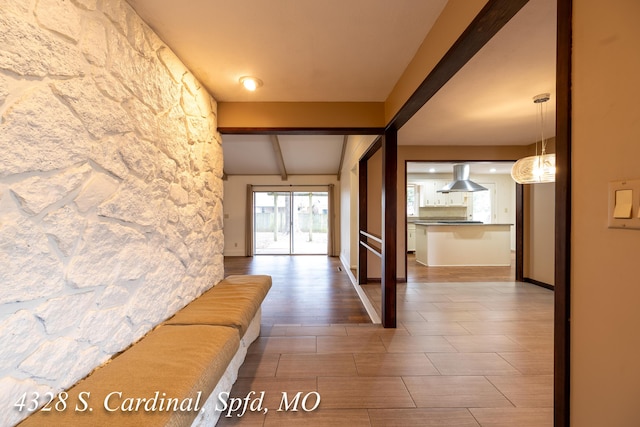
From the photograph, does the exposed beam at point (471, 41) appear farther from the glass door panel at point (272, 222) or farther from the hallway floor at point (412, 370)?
the glass door panel at point (272, 222)

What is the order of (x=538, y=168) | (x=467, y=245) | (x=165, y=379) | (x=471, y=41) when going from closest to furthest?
(x=165, y=379)
(x=471, y=41)
(x=538, y=168)
(x=467, y=245)

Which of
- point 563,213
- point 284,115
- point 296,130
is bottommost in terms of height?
point 563,213

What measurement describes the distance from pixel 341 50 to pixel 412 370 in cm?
229

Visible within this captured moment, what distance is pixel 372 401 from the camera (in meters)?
1.58

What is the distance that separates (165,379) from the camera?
96cm

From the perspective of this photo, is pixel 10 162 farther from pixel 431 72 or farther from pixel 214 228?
pixel 431 72

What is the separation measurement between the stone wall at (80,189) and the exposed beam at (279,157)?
145 inches

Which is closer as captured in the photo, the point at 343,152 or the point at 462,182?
the point at 343,152

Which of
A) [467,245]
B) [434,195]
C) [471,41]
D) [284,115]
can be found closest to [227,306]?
[284,115]
